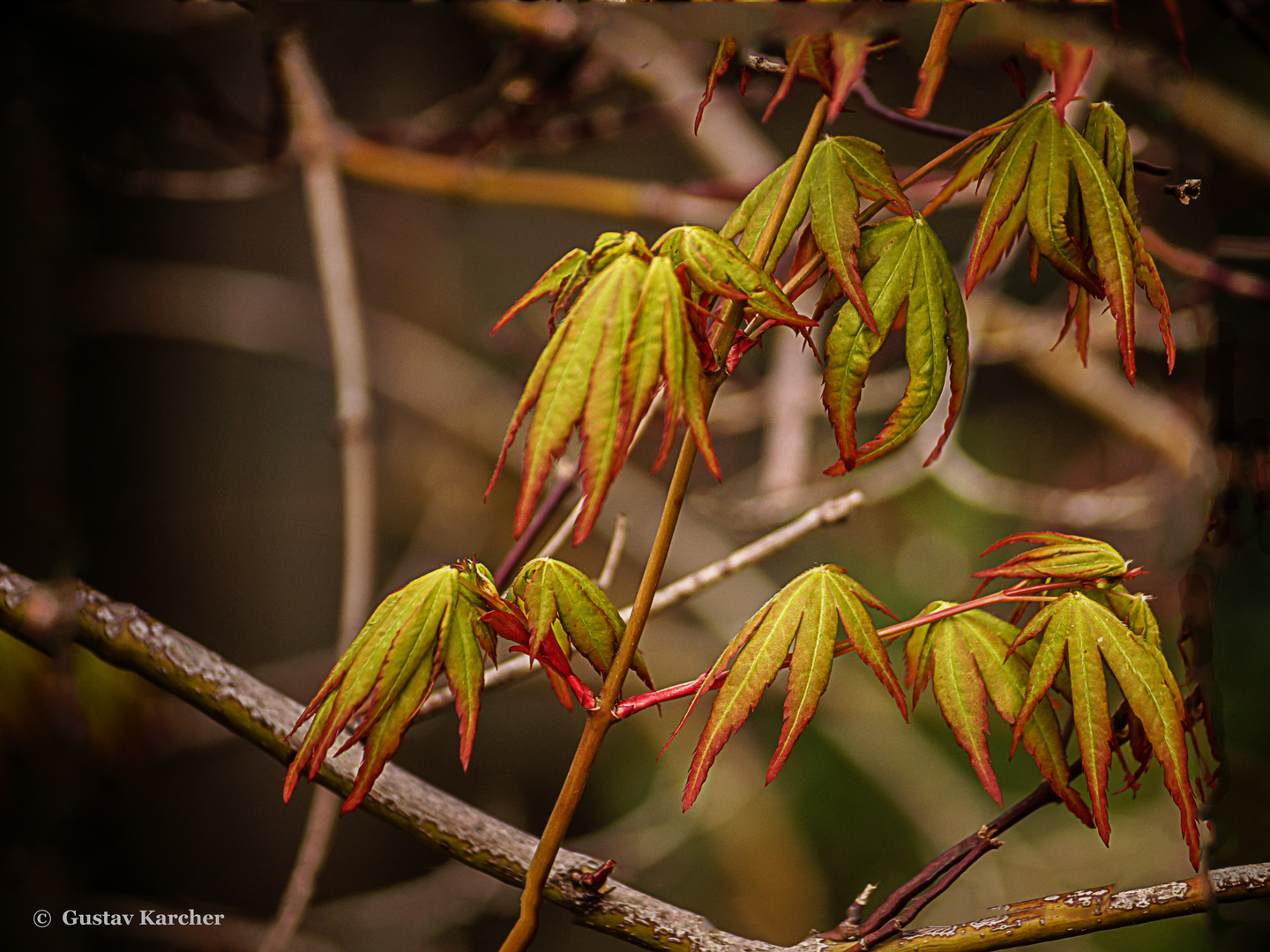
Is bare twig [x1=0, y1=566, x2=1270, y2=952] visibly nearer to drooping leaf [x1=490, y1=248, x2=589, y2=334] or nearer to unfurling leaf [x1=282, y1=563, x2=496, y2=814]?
unfurling leaf [x1=282, y1=563, x2=496, y2=814]

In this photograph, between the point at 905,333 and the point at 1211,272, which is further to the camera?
the point at 1211,272

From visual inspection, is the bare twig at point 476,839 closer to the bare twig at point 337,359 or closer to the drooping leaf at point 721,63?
the bare twig at point 337,359

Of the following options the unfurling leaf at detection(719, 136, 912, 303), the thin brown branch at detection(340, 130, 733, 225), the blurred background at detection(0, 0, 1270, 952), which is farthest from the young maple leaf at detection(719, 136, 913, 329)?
the thin brown branch at detection(340, 130, 733, 225)

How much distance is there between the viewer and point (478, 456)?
1.00 metres

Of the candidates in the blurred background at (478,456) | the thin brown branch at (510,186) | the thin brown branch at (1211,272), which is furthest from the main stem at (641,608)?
the thin brown branch at (510,186)

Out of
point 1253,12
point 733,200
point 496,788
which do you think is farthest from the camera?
point 496,788

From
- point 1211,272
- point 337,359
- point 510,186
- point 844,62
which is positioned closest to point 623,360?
point 844,62

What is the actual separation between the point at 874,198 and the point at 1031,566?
0.14m

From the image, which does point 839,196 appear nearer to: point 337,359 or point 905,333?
point 905,333

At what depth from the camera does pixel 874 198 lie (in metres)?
0.25

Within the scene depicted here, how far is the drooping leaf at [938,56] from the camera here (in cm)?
23

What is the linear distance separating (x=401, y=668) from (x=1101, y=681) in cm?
23

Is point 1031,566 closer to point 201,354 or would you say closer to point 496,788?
point 496,788

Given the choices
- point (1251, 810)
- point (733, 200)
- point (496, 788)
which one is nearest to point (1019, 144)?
point (1251, 810)
